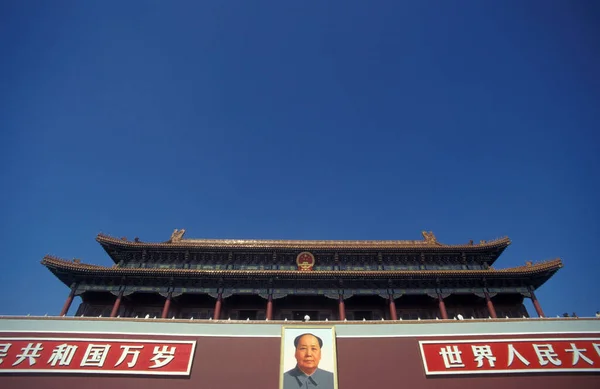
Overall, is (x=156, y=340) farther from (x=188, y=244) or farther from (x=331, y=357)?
(x=188, y=244)

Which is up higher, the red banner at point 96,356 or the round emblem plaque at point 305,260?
the round emblem plaque at point 305,260

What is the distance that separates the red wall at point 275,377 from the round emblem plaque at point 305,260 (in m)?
8.24

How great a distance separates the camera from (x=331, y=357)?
13281 millimetres

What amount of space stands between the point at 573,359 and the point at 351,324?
28.2 ft

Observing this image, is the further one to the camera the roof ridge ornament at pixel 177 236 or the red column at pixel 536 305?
the roof ridge ornament at pixel 177 236

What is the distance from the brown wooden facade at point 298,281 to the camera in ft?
64.5

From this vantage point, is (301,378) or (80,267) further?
(80,267)

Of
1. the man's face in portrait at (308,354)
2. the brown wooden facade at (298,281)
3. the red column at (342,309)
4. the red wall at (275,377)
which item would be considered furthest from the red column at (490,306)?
the man's face in portrait at (308,354)

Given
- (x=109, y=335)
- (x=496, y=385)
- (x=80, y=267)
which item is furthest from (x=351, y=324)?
(x=80, y=267)

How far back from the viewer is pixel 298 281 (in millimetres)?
20062

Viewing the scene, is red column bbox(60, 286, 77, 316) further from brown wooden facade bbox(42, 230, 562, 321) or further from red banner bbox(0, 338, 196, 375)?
red banner bbox(0, 338, 196, 375)

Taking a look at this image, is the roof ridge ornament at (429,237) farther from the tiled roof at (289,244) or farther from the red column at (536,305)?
the red column at (536,305)

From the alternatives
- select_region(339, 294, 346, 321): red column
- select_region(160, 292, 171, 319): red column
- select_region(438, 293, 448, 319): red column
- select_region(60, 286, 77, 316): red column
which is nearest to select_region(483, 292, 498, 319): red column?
select_region(438, 293, 448, 319): red column

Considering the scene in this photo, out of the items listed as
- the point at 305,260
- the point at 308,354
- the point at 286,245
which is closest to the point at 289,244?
the point at 286,245
